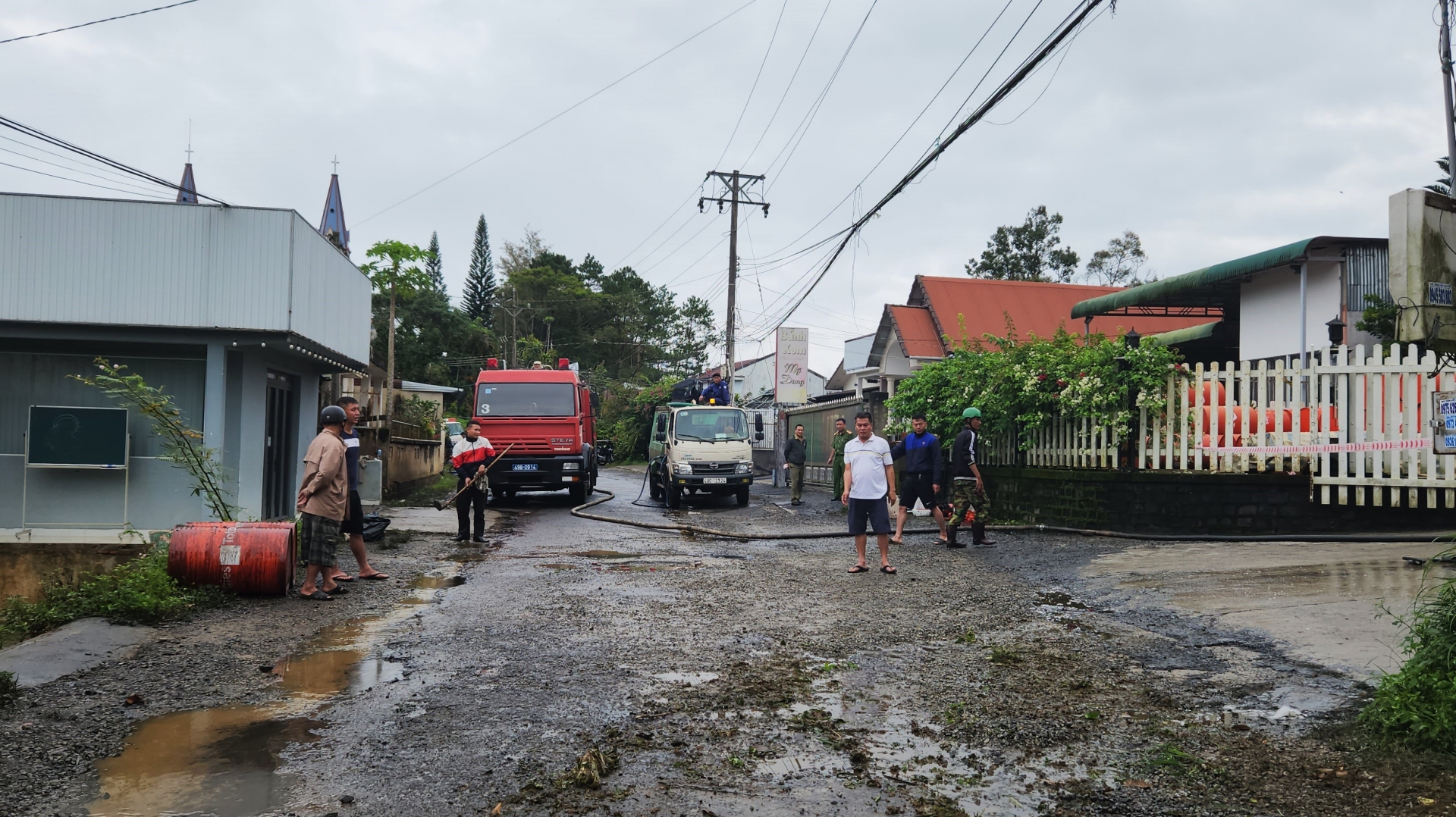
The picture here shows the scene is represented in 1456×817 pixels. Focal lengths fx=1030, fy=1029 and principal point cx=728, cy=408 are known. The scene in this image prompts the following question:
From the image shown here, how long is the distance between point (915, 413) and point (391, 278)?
102 ft

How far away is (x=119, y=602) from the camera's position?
305 inches

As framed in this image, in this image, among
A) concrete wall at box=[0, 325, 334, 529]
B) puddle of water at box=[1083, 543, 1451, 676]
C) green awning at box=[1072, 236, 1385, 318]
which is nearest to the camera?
puddle of water at box=[1083, 543, 1451, 676]

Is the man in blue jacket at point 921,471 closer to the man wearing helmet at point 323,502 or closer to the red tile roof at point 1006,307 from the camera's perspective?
the man wearing helmet at point 323,502

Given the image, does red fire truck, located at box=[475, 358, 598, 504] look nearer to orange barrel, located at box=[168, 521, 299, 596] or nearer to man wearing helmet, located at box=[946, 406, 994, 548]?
man wearing helmet, located at box=[946, 406, 994, 548]

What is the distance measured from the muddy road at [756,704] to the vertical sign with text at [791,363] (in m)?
16.2

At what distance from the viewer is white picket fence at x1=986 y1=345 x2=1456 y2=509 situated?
1123 centimetres

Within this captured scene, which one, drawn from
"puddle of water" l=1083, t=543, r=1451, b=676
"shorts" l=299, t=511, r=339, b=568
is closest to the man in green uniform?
"puddle of water" l=1083, t=543, r=1451, b=676

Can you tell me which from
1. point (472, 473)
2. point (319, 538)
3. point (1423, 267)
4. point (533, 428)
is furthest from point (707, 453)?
point (1423, 267)

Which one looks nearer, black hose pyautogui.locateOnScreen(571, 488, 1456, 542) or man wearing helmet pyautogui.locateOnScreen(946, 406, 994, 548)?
black hose pyautogui.locateOnScreen(571, 488, 1456, 542)

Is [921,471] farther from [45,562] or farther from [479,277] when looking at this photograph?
[479,277]

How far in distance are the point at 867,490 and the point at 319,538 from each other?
17.2 ft

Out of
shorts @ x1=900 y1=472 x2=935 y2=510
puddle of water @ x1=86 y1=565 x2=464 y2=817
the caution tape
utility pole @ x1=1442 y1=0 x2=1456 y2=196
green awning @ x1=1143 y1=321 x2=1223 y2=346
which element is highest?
utility pole @ x1=1442 y1=0 x2=1456 y2=196

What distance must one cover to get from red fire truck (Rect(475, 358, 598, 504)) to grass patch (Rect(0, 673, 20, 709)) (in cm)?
1488

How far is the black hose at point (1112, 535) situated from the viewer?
36.5ft
